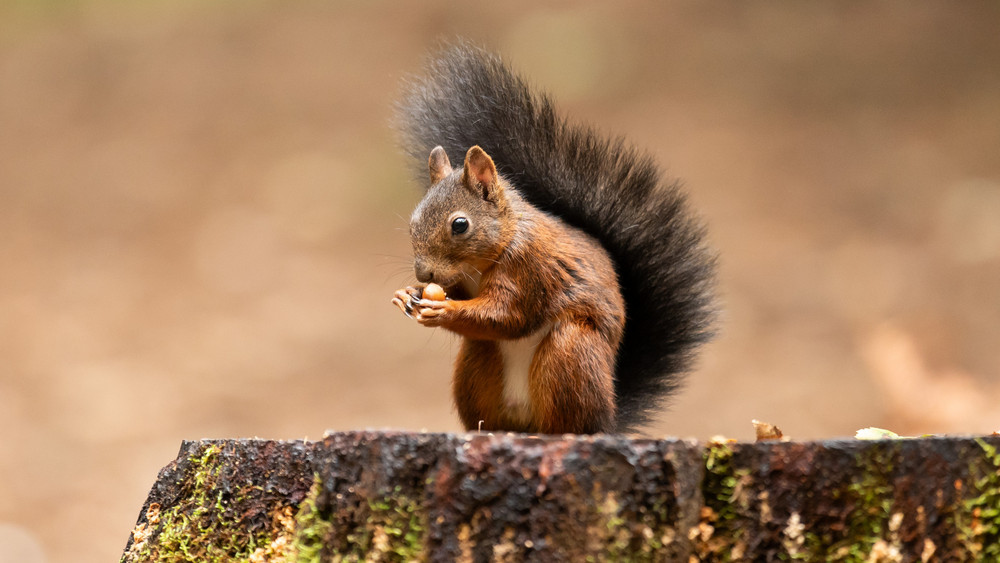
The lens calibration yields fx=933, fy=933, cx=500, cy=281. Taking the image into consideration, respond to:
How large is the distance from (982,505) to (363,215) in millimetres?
3664

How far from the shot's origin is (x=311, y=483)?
1.14 m

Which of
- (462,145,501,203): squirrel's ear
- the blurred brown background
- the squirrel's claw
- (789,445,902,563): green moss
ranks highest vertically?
the blurred brown background

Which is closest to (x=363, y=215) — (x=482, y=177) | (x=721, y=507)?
(x=482, y=177)

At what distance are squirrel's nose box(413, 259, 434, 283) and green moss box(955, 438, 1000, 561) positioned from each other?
716mm

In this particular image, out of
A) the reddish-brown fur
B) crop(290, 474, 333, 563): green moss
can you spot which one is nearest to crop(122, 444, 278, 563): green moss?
crop(290, 474, 333, 563): green moss

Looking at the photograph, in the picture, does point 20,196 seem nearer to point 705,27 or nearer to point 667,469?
point 705,27

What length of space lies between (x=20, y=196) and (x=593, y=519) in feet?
13.9

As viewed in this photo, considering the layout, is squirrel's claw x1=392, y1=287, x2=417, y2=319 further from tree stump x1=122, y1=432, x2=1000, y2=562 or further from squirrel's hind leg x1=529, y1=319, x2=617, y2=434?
tree stump x1=122, y1=432, x2=1000, y2=562

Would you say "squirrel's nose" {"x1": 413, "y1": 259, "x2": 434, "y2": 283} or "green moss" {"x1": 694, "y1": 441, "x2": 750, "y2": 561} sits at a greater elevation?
"squirrel's nose" {"x1": 413, "y1": 259, "x2": 434, "y2": 283}

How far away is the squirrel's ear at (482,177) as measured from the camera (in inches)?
51.9

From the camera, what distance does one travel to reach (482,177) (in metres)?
1.33

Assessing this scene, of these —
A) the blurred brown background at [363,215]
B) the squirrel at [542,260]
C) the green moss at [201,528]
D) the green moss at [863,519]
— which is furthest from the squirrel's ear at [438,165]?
the blurred brown background at [363,215]

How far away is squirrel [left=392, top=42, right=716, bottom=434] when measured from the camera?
127 cm

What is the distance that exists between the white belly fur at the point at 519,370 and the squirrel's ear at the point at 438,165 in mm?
276
